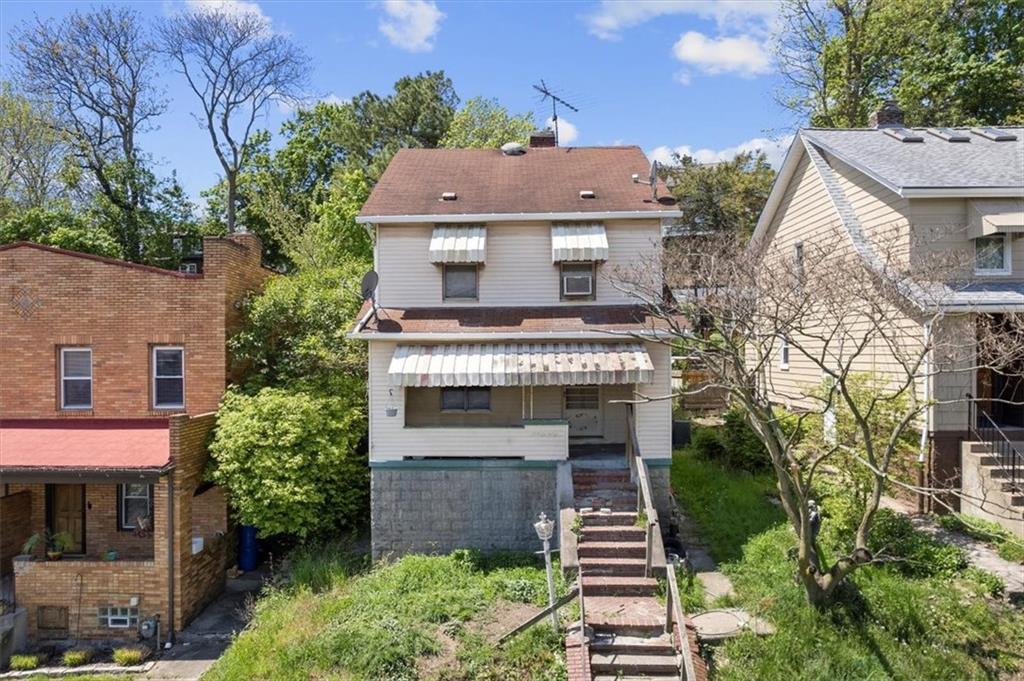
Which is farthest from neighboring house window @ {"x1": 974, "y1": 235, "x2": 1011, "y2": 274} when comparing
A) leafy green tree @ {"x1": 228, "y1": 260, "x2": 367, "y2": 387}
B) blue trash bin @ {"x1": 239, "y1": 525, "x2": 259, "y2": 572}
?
blue trash bin @ {"x1": 239, "y1": 525, "x2": 259, "y2": 572}

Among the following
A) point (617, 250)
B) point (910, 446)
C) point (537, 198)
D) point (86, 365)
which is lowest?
point (910, 446)

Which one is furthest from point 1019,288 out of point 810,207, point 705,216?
point 705,216

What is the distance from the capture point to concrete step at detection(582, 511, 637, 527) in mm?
13266

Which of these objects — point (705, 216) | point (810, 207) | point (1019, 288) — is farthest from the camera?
point (705, 216)

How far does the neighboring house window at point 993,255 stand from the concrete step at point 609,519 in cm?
1092

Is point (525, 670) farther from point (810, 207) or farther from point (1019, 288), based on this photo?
point (810, 207)

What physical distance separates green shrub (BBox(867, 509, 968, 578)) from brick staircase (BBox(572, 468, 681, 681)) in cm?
442

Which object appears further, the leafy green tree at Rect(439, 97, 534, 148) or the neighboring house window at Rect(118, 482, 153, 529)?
the leafy green tree at Rect(439, 97, 534, 148)

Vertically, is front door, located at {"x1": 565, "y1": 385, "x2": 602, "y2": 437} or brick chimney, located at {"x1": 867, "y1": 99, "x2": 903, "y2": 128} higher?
brick chimney, located at {"x1": 867, "y1": 99, "x2": 903, "y2": 128}

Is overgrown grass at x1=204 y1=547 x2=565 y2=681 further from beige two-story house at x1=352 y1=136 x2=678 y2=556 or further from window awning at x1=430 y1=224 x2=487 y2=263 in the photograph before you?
window awning at x1=430 y1=224 x2=487 y2=263

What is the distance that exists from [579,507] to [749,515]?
4268mm

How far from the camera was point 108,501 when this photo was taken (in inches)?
→ 627

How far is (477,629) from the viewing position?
11016 millimetres

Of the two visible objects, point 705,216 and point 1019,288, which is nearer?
point 1019,288
